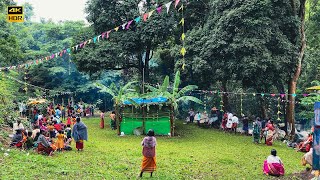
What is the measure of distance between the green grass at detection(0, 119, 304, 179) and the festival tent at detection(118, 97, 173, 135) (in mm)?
1687

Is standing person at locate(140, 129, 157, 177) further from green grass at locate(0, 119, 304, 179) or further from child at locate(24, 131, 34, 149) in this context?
child at locate(24, 131, 34, 149)

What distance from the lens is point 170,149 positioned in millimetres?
15961

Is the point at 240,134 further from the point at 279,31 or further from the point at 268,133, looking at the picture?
the point at 279,31

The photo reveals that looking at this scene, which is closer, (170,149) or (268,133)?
(170,149)

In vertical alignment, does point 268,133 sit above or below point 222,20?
below

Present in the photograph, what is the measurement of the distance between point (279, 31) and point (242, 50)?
2.41 metres

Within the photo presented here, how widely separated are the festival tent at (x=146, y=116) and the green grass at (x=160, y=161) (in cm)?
169

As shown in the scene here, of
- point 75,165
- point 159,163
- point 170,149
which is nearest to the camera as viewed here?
point 75,165

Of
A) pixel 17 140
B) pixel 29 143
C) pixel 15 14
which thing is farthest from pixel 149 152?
pixel 15 14

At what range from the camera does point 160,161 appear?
1293 cm

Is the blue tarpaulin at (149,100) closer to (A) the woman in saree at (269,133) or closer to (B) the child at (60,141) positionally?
(A) the woman in saree at (269,133)

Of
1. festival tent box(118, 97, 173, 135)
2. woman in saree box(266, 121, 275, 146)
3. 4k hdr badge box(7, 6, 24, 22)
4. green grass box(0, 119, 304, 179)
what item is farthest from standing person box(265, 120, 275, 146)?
4k hdr badge box(7, 6, 24, 22)

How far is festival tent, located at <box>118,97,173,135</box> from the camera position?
2034 cm

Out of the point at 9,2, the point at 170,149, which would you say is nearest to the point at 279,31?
the point at 170,149
